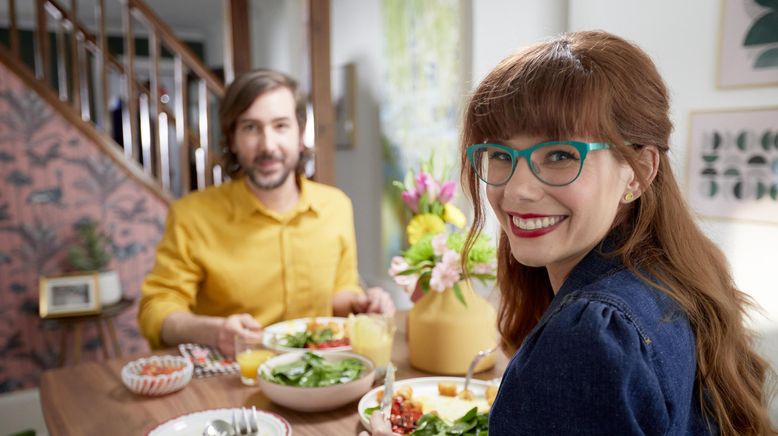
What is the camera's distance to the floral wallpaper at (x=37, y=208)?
322 centimetres

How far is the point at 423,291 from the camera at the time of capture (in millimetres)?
1462

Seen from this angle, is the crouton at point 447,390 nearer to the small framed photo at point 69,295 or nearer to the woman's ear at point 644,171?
the woman's ear at point 644,171

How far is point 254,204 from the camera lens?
207 centimetres

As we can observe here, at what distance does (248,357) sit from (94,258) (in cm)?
229

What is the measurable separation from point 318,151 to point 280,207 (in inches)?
39.1

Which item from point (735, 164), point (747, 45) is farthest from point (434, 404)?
point (747, 45)

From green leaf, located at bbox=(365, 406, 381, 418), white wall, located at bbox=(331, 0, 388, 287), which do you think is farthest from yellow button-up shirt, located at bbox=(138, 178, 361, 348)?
white wall, located at bbox=(331, 0, 388, 287)

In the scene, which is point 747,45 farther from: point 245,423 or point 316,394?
point 245,423

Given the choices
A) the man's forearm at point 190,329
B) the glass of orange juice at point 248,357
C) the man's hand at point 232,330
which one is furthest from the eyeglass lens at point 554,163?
the man's forearm at point 190,329

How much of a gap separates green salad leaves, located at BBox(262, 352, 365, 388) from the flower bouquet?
0.79ft

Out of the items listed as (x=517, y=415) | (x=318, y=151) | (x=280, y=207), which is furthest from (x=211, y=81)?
(x=517, y=415)

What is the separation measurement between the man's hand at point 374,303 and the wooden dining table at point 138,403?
13.2 inches

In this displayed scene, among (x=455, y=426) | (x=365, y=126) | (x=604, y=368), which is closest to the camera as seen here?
(x=604, y=368)

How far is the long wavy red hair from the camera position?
78cm
